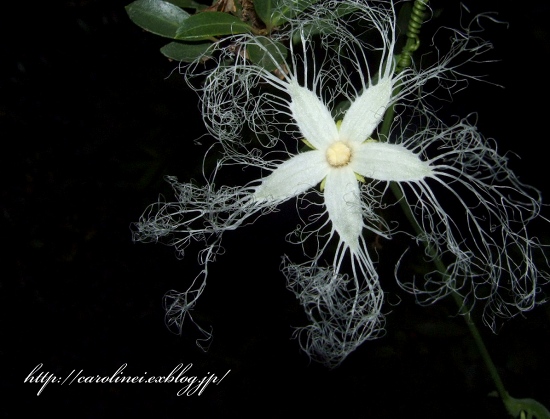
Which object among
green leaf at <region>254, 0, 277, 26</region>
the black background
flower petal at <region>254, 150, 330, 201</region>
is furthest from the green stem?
the black background

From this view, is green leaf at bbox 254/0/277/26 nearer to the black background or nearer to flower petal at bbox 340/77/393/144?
flower petal at bbox 340/77/393/144

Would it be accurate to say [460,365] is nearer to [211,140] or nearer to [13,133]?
[211,140]

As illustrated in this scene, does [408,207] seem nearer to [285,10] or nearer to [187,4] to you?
[285,10]

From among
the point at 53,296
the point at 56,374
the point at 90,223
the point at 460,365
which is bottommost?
the point at 460,365

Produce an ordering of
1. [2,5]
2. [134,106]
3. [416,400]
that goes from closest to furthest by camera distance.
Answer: [134,106], [416,400], [2,5]

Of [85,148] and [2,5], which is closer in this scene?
[85,148]

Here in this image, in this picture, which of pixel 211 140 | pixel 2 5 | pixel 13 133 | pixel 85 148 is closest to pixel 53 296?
pixel 13 133

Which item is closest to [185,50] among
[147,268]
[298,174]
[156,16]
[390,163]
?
[156,16]
